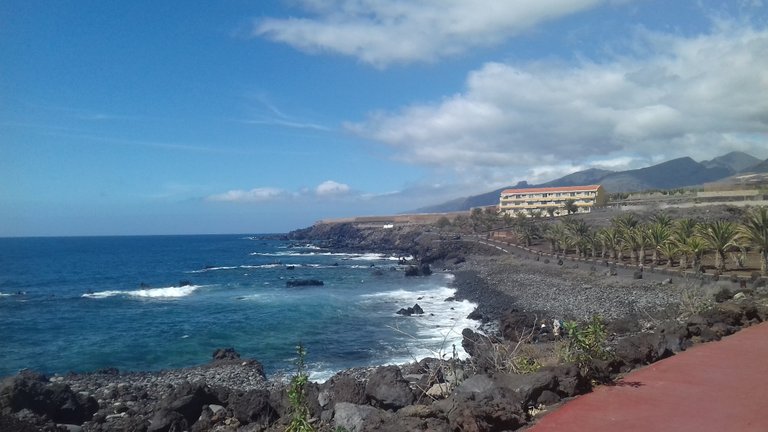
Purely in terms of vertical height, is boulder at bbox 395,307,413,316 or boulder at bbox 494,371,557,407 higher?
boulder at bbox 494,371,557,407

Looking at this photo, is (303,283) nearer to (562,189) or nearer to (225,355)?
Answer: (225,355)

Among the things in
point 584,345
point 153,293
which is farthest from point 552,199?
point 584,345

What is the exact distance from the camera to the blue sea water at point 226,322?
72.9ft

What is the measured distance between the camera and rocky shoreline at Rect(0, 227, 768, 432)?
770cm

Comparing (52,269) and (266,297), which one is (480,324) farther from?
(52,269)

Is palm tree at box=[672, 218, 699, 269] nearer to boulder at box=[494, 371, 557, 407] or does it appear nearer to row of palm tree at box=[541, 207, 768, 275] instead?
row of palm tree at box=[541, 207, 768, 275]

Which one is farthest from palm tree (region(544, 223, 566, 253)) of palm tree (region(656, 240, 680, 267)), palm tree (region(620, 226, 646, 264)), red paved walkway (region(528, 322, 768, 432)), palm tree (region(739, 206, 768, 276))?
red paved walkway (region(528, 322, 768, 432))

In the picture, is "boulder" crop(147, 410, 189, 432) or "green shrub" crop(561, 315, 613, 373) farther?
"boulder" crop(147, 410, 189, 432)

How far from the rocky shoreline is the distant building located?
5717 cm

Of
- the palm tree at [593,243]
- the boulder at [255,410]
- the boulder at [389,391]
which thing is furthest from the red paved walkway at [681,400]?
the palm tree at [593,243]

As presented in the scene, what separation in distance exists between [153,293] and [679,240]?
42.1 m

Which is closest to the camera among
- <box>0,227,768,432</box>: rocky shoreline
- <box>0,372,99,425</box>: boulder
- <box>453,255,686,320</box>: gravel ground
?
<box>0,227,768,432</box>: rocky shoreline

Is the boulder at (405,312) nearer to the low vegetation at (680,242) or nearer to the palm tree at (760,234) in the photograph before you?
the low vegetation at (680,242)

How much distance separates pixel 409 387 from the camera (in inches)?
413
